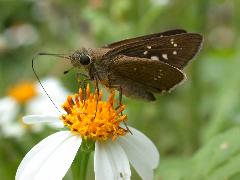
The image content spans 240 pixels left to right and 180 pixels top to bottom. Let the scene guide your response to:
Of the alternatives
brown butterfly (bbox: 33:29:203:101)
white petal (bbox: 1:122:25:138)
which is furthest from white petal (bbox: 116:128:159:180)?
white petal (bbox: 1:122:25:138)

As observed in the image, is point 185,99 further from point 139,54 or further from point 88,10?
point 139,54

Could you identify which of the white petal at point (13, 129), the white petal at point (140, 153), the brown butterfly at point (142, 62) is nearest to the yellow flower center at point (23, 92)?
the white petal at point (13, 129)

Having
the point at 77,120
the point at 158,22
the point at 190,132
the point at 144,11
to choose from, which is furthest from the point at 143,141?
the point at 158,22

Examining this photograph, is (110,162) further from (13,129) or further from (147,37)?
(13,129)

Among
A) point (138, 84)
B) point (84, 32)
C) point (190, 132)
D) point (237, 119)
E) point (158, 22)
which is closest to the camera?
point (138, 84)

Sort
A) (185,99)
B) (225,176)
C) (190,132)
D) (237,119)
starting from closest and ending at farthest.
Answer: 1. (225,176)
2. (237,119)
3. (190,132)
4. (185,99)
